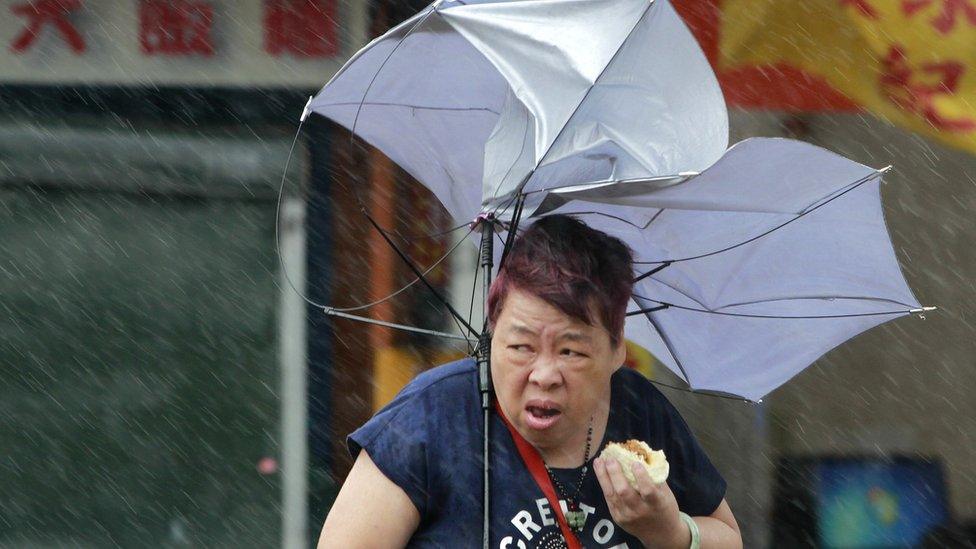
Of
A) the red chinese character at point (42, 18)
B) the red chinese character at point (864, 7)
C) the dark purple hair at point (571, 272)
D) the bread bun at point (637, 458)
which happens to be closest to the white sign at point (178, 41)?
the red chinese character at point (42, 18)

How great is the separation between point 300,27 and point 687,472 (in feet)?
14.9

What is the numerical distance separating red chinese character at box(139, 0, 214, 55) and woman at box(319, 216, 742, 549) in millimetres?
4509

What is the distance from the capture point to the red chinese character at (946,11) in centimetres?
628

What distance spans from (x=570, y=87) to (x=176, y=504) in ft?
17.0

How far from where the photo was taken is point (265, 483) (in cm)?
736

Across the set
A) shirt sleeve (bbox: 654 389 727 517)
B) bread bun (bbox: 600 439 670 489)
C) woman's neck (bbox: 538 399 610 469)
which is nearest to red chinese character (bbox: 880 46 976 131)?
shirt sleeve (bbox: 654 389 727 517)

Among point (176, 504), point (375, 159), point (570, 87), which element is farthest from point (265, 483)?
point (570, 87)

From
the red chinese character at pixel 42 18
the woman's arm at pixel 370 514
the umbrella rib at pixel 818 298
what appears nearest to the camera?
the woman's arm at pixel 370 514

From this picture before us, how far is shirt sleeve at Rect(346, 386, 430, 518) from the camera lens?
2.79m

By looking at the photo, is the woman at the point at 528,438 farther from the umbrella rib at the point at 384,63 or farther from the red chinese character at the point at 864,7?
the red chinese character at the point at 864,7

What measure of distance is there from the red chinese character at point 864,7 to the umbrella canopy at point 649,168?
325cm

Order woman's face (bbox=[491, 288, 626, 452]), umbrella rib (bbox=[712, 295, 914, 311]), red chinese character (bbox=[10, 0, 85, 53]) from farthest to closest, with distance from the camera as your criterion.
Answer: red chinese character (bbox=[10, 0, 85, 53]) → umbrella rib (bbox=[712, 295, 914, 311]) → woman's face (bbox=[491, 288, 626, 452])

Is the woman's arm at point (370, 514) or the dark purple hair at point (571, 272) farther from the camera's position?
the dark purple hair at point (571, 272)

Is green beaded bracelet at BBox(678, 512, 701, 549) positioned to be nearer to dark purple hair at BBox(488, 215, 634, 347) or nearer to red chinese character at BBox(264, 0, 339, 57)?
dark purple hair at BBox(488, 215, 634, 347)
